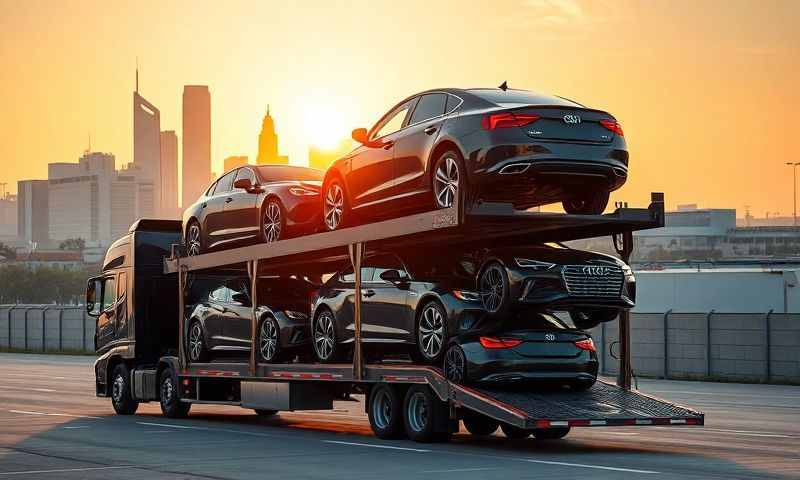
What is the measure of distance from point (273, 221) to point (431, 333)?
398 centimetres

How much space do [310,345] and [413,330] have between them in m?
2.83

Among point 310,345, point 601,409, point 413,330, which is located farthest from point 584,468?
point 310,345

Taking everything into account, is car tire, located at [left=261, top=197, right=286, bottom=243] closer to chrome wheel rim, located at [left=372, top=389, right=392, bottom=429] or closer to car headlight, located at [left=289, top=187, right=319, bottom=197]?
car headlight, located at [left=289, top=187, right=319, bottom=197]

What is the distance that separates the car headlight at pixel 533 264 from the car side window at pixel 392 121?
2.40 metres

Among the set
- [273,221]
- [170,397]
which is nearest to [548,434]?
[273,221]

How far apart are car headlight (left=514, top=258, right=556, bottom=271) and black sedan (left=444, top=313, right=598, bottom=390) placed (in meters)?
0.73

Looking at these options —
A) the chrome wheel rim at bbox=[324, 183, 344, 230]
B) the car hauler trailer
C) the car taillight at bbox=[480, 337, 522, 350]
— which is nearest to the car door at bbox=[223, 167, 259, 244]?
the car hauler trailer

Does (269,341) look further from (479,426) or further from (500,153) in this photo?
(500,153)

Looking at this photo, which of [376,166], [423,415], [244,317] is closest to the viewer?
[423,415]

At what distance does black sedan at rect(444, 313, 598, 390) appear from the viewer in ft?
49.9

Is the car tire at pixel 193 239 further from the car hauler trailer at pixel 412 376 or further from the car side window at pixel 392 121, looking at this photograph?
the car side window at pixel 392 121

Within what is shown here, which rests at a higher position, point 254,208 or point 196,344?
point 254,208

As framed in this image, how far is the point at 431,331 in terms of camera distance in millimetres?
15844

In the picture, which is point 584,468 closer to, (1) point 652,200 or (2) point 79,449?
(1) point 652,200
